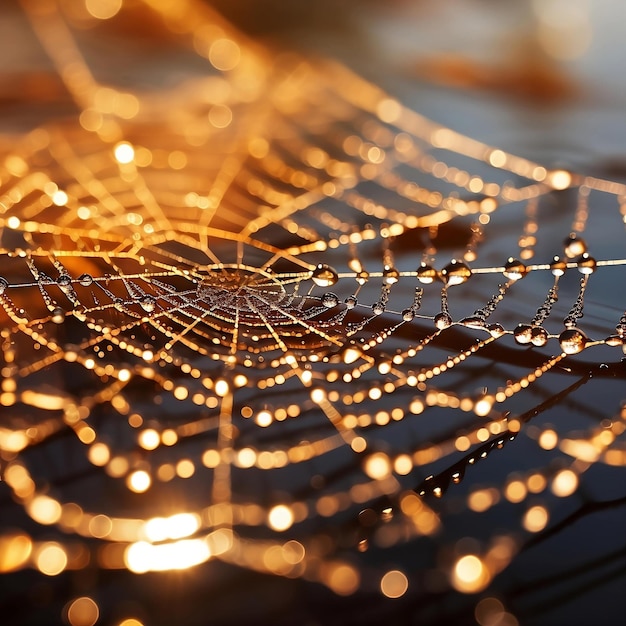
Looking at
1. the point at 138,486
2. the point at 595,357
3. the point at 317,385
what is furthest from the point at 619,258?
the point at 138,486

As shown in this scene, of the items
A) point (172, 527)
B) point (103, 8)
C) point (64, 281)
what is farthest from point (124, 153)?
point (172, 527)

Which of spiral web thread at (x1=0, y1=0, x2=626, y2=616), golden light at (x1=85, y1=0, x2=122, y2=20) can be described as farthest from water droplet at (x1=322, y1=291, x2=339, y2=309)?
golden light at (x1=85, y1=0, x2=122, y2=20)

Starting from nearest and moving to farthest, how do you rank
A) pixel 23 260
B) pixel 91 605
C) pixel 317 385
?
pixel 91 605 < pixel 317 385 < pixel 23 260

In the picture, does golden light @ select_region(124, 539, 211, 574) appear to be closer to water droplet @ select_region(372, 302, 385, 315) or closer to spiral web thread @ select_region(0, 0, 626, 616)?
spiral web thread @ select_region(0, 0, 626, 616)

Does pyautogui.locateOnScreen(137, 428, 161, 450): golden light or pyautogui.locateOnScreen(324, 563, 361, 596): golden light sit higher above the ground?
pyautogui.locateOnScreen(137, 428, 161, 450): golden light

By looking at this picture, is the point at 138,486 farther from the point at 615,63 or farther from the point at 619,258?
the point at 615,63

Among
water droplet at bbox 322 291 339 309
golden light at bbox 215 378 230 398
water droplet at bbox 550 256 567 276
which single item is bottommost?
golden light at bbox 215 378 230 398

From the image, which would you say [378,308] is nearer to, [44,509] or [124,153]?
[44,509]
